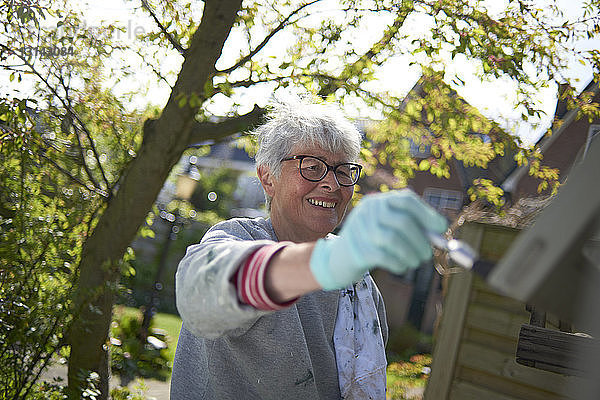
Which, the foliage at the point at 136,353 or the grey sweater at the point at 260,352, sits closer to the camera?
the grey sweater at the point at 260,352

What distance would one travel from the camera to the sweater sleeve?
1175 mm

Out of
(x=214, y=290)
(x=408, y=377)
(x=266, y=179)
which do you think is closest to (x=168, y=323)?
(x=408, y=377)

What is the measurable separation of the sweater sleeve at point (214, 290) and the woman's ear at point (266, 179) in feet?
2.54

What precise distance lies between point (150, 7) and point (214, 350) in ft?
8.26

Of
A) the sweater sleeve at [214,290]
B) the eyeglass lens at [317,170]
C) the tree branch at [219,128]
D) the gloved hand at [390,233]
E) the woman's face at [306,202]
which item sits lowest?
the sweater sleeve at [214,290]

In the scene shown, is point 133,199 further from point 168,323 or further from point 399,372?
point 168,323

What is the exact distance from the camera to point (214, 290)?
1.21 meters

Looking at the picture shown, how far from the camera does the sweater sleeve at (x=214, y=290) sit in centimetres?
117

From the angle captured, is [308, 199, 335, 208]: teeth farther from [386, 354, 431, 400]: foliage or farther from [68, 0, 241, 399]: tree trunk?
[386, 354, 431, 400]: foliage

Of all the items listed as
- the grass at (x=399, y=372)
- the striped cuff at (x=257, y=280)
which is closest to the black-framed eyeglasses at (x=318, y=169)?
the striped cuff at (x=257, y=280)

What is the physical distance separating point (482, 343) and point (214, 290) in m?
1.88

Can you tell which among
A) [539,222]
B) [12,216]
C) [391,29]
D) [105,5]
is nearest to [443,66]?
[391,29]

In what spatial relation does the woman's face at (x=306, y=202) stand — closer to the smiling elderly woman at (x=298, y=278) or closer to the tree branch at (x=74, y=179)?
the smiling elderly woman at (x=298, y=278)

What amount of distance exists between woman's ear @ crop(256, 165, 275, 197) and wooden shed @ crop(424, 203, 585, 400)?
935 mm
